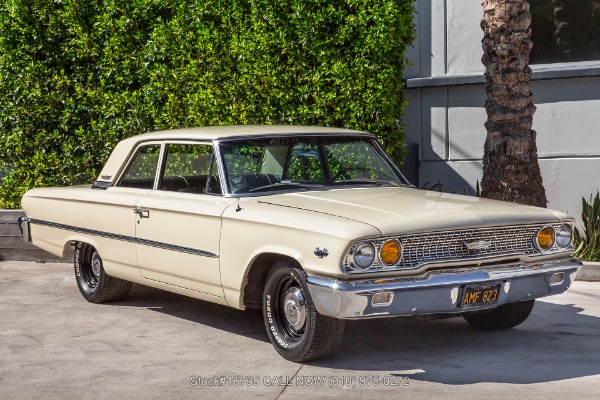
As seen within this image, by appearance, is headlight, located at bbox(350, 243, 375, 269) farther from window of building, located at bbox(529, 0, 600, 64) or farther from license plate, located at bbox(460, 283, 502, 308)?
window of building, located at bbox(529, 0, 600, 64)

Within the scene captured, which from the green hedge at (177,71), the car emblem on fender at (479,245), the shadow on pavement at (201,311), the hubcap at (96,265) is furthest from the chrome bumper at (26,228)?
the car emblem on fender at (479,245)

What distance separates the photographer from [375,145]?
8211 mm

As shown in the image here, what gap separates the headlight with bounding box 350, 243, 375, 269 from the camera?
6.25 meters

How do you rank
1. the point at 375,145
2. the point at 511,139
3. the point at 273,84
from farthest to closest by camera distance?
the point at 273,84, the point at 511,139, the point at 375,145

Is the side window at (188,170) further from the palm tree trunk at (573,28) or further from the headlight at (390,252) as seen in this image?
the palm tree trunk at (573,28)

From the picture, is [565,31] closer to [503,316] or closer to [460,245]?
[503,316]

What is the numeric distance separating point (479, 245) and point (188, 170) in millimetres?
2606

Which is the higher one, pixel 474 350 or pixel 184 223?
pixel 184 223

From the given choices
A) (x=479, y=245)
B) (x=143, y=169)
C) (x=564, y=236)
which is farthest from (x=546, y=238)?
(x=143, y=169)

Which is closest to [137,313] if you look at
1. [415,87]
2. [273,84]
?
[273,84]

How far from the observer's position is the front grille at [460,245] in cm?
638

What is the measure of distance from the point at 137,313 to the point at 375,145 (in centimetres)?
238

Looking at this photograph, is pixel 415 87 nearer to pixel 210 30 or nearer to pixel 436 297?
pixel 210 30

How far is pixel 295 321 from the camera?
6.71 meters
